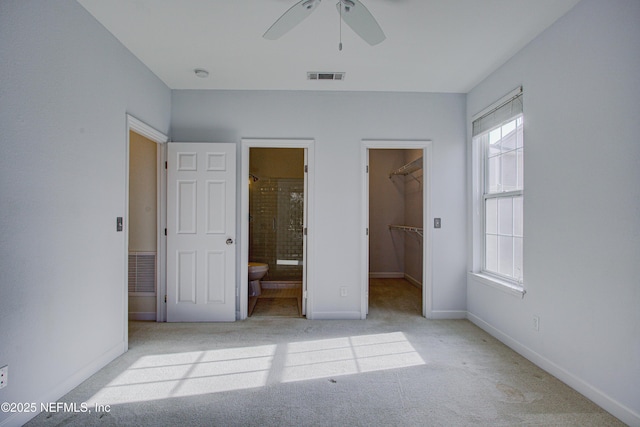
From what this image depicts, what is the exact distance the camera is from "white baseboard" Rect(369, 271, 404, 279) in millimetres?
6055

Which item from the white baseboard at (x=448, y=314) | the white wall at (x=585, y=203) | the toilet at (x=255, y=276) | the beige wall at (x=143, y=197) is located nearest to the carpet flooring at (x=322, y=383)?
the white wall at (x=585, y=203)

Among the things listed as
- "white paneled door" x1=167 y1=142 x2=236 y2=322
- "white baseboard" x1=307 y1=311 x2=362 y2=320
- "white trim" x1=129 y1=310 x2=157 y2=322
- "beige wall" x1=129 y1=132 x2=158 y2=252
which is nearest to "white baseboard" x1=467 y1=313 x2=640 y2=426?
"white baseboard" x1=307 y1=311 x2=362 y2=320

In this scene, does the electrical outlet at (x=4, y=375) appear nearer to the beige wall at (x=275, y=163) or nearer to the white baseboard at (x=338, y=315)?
the white baseboard at (x=338, y=315)

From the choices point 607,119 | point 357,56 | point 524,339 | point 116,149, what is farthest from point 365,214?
point 116,149

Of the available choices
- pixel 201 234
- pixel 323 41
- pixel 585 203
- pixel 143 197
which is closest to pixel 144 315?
pixel 201 234

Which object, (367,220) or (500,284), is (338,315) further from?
(500,284)

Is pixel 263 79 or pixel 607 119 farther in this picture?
pixel 263 79

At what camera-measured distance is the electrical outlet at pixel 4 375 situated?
5.41 ft

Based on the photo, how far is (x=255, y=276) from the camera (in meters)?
4.62

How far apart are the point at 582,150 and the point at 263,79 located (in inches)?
111

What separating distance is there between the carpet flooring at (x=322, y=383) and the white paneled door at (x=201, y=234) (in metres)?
0.29

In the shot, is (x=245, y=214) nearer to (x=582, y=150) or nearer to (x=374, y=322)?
(x=374, y=322)

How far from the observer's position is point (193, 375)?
2.34m

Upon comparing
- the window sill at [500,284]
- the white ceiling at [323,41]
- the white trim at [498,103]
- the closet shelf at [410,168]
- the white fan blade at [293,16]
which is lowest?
the window sill at [500,284]
